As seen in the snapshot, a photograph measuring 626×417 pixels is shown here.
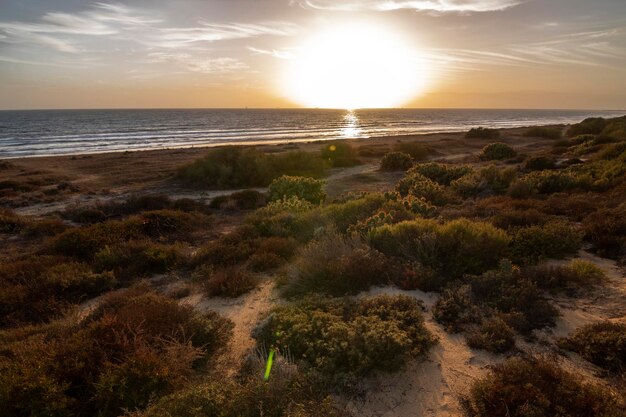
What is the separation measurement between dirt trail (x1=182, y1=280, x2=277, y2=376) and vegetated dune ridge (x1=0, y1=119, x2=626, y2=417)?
38 mm

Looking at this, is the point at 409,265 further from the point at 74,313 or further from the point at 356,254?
the point at 74,313

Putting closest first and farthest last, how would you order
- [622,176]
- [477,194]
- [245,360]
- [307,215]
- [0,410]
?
[0,410], [245,360], [307,215], [622,176], [477,194]

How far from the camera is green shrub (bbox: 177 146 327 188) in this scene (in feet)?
73.7

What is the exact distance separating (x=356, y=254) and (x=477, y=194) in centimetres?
899

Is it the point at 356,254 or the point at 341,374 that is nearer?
the point at 341,374

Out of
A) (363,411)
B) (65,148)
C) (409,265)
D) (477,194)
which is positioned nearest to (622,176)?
(477,194)

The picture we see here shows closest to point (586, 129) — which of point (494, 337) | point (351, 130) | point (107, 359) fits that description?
point (494, 337)

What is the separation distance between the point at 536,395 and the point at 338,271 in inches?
140

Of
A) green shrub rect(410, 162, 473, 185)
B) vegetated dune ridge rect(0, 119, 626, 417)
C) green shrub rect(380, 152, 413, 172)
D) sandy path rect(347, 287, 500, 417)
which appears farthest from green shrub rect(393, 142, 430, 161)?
sandy path rect(347, 287, 500, 417)

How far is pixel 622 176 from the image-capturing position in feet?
41.4

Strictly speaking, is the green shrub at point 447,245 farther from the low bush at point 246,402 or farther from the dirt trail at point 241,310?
the low bush at point 246,402

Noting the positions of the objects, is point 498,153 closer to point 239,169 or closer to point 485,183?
point 485,183

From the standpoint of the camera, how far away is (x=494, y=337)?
4.88 m

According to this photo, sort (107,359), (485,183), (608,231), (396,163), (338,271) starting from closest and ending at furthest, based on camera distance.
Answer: (107,359) < (338,271) < (608,231) < (485,183) < (396,163)
